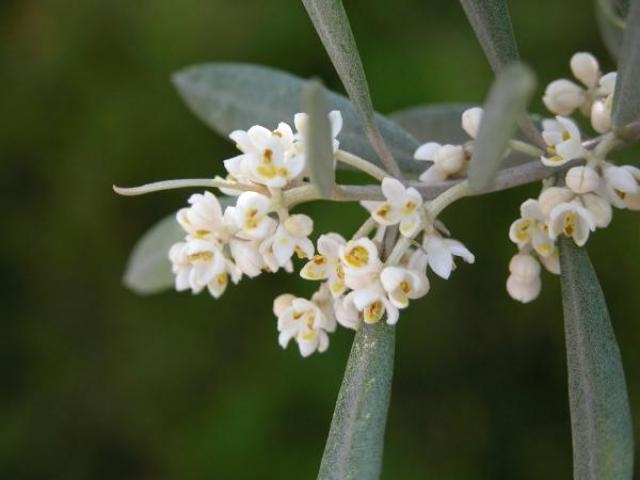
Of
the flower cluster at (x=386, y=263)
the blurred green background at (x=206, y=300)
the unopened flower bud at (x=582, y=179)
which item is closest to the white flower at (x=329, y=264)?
the flower cluster at (x=386, y=263)

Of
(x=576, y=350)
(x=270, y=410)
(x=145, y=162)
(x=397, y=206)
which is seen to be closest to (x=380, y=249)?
(x=397, y=206)

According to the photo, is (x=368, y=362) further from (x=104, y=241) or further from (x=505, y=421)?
(x=104, y=241)

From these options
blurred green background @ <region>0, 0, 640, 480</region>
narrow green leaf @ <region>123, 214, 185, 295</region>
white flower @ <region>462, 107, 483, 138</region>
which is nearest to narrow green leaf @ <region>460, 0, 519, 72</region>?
white flower @ <region>462, 107, 483, 138</region>

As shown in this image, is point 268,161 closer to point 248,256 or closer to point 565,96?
point 248,256

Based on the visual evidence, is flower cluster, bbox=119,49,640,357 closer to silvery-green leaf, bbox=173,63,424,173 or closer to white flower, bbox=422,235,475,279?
white flower, bbox=422,235,475,279

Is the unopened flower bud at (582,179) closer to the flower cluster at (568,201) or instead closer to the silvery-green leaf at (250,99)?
the flower cluster at (568,201)
